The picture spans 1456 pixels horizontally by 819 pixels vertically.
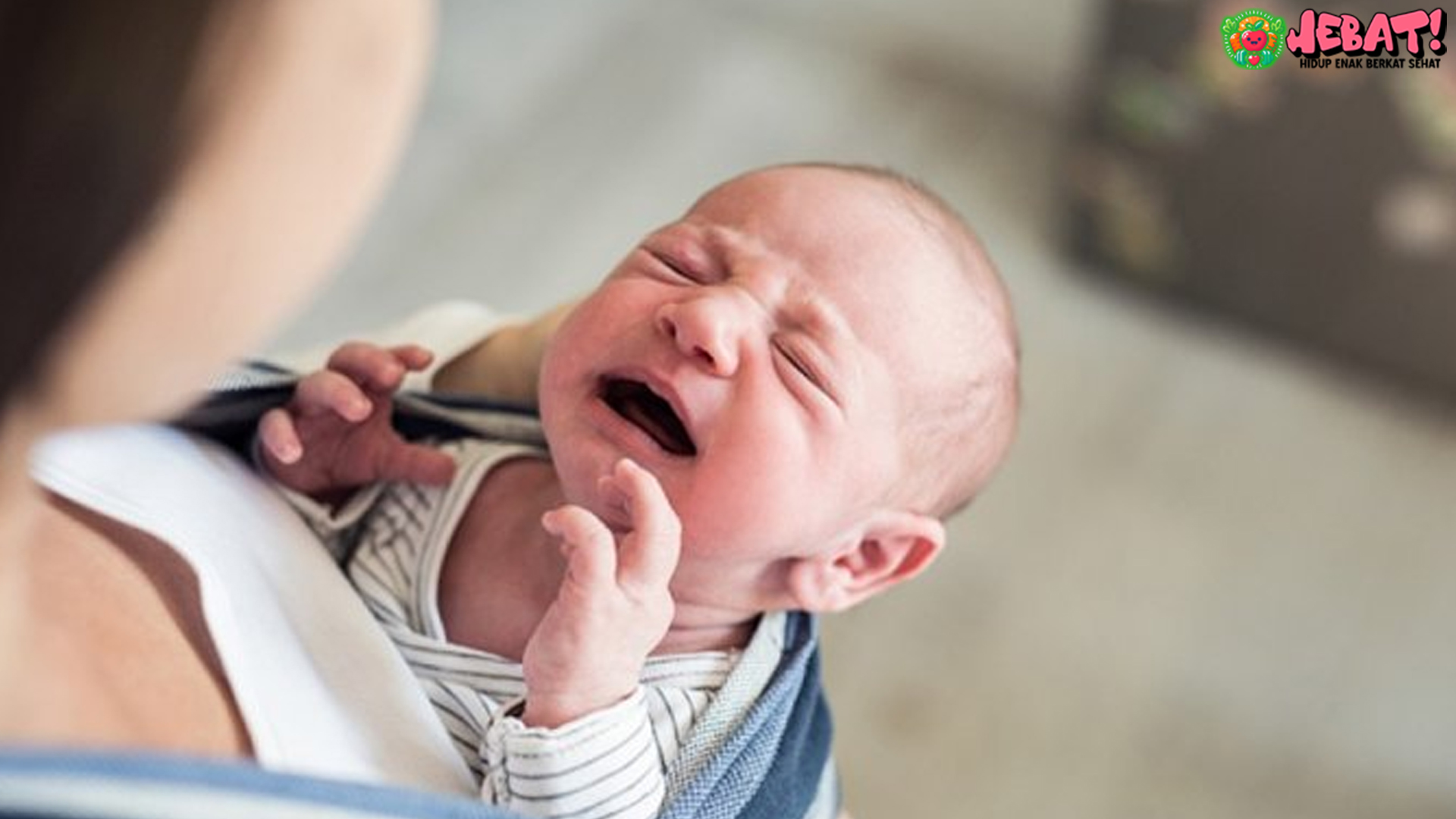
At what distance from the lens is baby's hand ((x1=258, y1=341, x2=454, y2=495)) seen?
716 mm

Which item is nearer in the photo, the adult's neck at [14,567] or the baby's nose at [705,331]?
the adult's neck at [14,567]

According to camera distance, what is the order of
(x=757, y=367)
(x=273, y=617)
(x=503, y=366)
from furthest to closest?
1. (x=503, y=366)
2. (x=757, y=367)
3. (x=273, y=617)

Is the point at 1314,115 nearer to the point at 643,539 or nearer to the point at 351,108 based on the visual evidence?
the point at 643,539

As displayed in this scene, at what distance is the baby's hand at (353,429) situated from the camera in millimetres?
716

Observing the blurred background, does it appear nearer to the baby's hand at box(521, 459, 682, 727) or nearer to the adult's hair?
the baby's hand at box(521, 459, 682, 727)

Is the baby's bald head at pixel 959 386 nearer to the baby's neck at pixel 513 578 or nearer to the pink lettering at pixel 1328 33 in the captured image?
the baby's neck at pixel 513 578

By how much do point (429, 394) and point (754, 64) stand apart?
1201 millimetres

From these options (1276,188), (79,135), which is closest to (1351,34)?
(1276,188)

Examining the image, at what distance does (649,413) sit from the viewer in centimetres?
73

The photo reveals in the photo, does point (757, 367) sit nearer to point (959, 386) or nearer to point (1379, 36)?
Answer: point (959, 386)

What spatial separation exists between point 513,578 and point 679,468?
93mm

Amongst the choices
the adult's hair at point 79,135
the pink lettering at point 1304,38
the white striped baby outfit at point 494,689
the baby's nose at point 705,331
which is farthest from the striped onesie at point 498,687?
the pink lettering at point 1304,38

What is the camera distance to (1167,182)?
165cm

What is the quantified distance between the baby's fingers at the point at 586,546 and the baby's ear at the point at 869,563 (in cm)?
15
